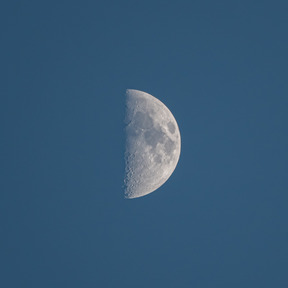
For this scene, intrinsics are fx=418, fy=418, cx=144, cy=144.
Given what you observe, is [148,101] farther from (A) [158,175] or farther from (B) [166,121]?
(A) [158,175]

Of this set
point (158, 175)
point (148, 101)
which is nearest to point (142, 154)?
point (158, 175)

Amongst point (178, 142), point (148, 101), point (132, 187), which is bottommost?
point (132, 187)

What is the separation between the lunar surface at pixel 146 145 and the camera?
1100 centimetres

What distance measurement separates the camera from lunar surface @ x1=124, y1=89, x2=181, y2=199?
1100 cm

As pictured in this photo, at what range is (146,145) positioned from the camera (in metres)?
11.0

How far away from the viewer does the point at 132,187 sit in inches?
437

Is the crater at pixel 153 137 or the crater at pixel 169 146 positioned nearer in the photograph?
the crater at pixel 153 137

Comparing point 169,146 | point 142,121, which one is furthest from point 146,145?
point 169,146

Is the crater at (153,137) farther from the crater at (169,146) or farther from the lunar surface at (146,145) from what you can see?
the crater at (169,146)

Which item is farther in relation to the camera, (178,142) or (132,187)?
(178,142)

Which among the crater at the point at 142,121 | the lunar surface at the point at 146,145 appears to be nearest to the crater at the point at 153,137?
the lunar surface at the point at 146,145

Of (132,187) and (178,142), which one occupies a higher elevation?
(178,142)

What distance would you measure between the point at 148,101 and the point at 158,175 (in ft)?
6.78

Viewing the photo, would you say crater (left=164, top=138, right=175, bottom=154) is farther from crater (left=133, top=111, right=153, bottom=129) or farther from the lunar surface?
crater (left=133, top=111, right=153, bottom=129)
